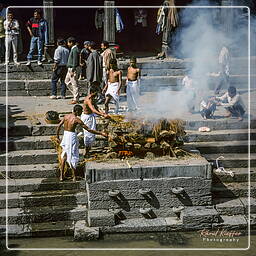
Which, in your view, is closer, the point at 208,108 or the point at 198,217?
the point at 198,217

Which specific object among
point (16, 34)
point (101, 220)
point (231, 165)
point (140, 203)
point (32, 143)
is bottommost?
point (101, 220)

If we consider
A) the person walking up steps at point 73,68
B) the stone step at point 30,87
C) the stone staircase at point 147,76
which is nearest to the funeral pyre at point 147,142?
the person walking up steps at point 73,68

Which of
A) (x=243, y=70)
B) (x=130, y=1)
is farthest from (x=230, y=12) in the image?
(x=130, y=1)

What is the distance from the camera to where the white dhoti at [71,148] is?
1191 centimetres

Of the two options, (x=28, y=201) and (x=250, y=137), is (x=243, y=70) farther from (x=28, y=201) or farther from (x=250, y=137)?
(x=28, y=201)

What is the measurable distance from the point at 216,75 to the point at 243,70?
62.5 inches

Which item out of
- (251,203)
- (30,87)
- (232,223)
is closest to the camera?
(232,223)

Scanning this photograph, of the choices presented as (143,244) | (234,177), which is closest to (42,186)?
(143,244)

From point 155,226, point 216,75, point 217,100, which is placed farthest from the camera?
point 216,75

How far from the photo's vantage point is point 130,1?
21.7 metres

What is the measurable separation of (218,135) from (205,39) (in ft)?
16.3

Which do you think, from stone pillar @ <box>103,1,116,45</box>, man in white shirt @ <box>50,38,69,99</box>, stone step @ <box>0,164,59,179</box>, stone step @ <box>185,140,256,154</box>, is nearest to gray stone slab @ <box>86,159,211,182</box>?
stone step @ <box>0,164,59,179</box>

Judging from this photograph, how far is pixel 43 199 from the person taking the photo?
38.2 feet

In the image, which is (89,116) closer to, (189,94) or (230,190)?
(230,190)
